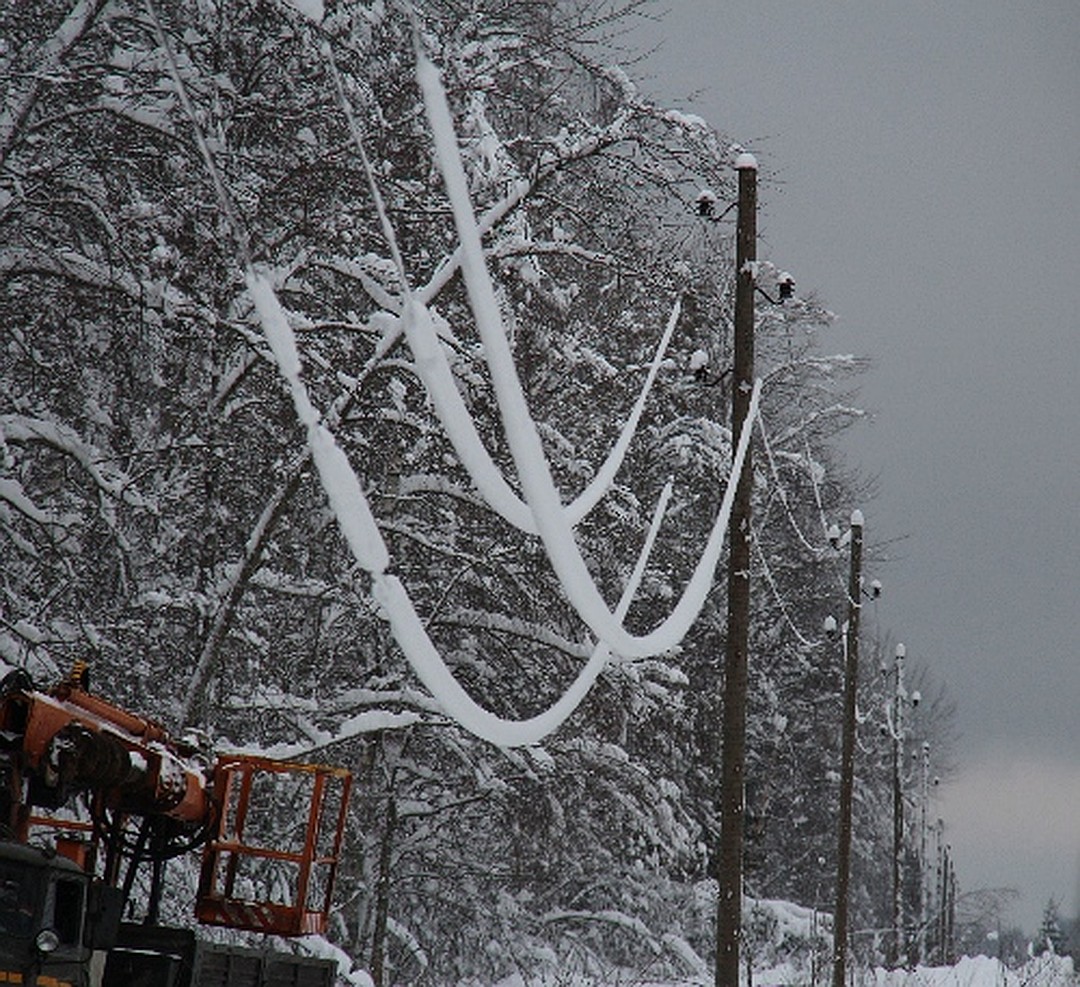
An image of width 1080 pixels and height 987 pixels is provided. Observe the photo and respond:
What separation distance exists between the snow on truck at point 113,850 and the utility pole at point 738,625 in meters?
4.83

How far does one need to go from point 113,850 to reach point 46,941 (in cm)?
226

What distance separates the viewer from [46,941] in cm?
695

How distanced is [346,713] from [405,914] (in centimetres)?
748

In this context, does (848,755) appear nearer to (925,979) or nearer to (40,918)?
(925,979)

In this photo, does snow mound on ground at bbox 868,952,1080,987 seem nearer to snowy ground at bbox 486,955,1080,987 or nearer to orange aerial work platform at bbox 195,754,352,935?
snowy ground at bbox 486,955,1080,987

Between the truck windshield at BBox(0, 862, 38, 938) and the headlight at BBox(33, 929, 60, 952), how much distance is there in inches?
3.3

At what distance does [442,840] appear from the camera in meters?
20.9

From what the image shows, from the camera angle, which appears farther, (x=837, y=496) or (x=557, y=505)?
(x=837, y=496)

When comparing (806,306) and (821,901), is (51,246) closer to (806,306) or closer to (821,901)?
(806,306)

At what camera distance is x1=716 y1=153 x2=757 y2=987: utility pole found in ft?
46.1

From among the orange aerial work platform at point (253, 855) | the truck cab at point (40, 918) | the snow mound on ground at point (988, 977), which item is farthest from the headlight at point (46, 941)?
the snow mound on ground at point (988, 977)

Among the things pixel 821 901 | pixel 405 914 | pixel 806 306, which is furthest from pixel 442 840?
pixel 821 901

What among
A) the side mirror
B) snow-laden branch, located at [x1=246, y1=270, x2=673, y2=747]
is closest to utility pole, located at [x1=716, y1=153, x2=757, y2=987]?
the side mirror

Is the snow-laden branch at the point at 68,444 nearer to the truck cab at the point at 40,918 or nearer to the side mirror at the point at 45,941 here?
the truck cab at the point at 40,918
